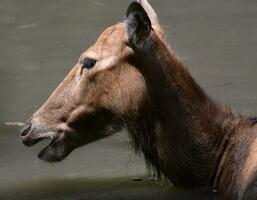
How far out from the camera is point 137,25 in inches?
286

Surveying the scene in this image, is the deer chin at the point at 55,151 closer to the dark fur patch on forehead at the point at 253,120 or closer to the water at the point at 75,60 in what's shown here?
the water at the point at 75,60

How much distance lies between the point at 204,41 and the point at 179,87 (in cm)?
455

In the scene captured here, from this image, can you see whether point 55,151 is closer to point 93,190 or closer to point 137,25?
point 93,190

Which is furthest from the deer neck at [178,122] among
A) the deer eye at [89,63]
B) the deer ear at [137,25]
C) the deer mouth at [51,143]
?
the deer mouth at [51,143]

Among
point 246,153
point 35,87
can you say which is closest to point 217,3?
point 35,87

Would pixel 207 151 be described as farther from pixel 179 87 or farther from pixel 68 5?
pixel 68 5

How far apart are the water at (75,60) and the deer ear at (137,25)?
1.22 m

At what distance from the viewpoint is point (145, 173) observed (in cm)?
830

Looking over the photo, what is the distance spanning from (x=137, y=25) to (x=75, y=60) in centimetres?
414

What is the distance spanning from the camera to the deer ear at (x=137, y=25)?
7.21m

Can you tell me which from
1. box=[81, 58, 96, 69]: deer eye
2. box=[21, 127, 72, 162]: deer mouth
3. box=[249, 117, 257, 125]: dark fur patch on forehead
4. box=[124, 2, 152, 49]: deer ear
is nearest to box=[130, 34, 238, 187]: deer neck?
box=[124, 2, 152, 49]: deer ear

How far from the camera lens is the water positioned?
8188 millimetres

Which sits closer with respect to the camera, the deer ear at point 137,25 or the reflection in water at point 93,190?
the deer ear at point 137,25

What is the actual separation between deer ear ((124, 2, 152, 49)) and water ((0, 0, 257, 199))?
122 centimetres
